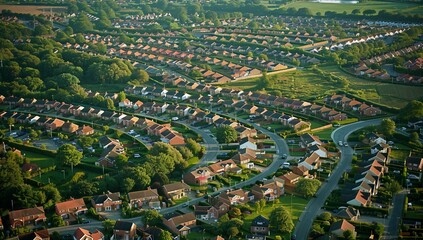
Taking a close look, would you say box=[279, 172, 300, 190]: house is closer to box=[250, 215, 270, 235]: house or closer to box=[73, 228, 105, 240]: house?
box=[250, 215, 270, 235]: house

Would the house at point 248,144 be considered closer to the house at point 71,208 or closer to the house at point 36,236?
the house at point 71,208

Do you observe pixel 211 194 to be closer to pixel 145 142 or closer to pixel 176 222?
pixel 176 222

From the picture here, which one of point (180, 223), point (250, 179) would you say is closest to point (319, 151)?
point (250, 179)

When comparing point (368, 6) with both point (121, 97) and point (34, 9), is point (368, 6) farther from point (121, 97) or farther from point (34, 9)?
point (121, 97)

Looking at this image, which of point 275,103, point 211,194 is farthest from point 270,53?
point 211,194

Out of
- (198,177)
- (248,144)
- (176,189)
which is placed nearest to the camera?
(176,189)

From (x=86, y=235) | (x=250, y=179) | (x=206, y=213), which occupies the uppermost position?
(x=86, y=235)

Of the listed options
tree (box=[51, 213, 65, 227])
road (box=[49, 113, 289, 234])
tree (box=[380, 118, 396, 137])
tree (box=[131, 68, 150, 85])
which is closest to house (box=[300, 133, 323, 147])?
road (box=[49, 113, 289, 234])
